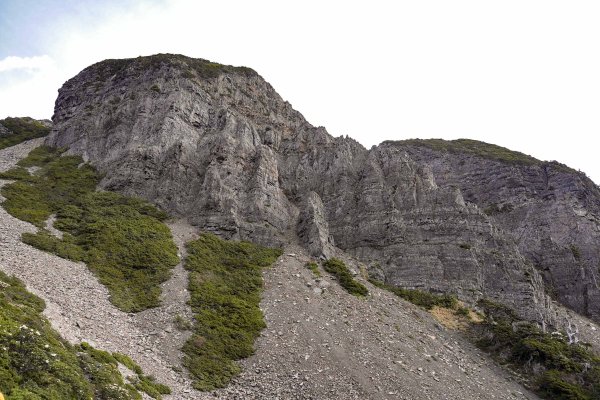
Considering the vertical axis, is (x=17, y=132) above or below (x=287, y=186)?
above

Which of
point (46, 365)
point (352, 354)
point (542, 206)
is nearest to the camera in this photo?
point (46, 365)

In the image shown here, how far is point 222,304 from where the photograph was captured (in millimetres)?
38812

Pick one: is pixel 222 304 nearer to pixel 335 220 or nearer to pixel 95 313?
pixel 95 313

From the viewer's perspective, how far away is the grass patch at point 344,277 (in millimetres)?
45812

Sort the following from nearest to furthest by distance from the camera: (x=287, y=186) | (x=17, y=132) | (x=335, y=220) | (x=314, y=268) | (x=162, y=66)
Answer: (x=314, y=268) → (x=335, y=220) → (x=287, y=186) → (x=162, y=66) → (x=17, y=132)

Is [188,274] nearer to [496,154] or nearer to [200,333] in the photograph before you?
[200,333]

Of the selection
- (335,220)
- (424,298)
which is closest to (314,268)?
(424,298)

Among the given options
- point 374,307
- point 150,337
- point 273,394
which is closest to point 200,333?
point 150,337

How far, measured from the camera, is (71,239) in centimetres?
4244

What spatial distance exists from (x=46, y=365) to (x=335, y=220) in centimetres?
5115

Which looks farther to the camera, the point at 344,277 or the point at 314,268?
the point at 314,268

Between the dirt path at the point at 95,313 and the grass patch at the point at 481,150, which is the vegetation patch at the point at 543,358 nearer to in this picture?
the dirt path at the point at 95,313

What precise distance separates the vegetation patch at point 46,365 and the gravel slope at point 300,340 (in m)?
3.11

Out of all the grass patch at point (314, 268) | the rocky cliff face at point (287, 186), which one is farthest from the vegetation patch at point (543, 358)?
the grass patch at point (314, 268)
